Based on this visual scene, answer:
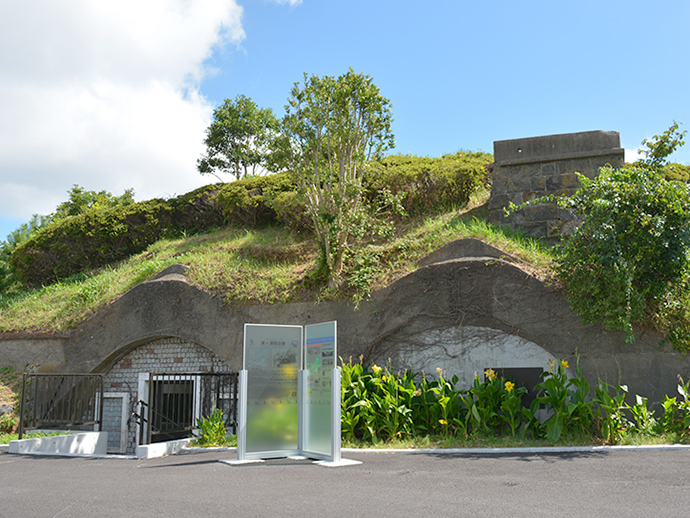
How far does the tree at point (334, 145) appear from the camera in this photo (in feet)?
37.2

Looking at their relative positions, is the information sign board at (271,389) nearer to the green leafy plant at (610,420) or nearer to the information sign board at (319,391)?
the information sign board at (319,391)

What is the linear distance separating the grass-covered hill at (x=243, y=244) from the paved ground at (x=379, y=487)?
4578 millimetres

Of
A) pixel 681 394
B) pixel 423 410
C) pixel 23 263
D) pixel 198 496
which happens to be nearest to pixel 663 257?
pixel 681 394

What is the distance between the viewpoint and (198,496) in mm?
5000

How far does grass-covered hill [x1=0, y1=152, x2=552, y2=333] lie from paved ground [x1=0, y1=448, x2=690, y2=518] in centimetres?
458

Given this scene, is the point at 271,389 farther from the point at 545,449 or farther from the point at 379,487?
the point at 545,449

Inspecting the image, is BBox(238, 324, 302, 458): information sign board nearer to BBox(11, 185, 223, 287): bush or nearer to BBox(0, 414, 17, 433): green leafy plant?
BBox(0, 414, 17, 433): green leafy plant

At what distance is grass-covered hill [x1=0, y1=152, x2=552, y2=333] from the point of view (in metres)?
11.5

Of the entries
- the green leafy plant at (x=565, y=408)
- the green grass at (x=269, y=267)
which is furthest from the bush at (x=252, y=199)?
the green leafy plant at (x=565, y=408)

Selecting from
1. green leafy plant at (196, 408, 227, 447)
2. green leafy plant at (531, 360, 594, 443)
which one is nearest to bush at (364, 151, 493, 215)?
green leafy plant at (531, 360, 594, 443)

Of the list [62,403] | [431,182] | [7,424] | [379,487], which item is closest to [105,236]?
[7,424]

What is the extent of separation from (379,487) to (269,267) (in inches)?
323

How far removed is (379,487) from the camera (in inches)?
204

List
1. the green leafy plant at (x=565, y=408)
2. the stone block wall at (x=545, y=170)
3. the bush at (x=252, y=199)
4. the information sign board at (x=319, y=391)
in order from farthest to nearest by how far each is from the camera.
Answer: the bush at (x=252, y=199) → the stone block wall at (x=545, y=170) → the green leafy plant at (x=565, y=408) → the information sign board at (x=319, y=391)
